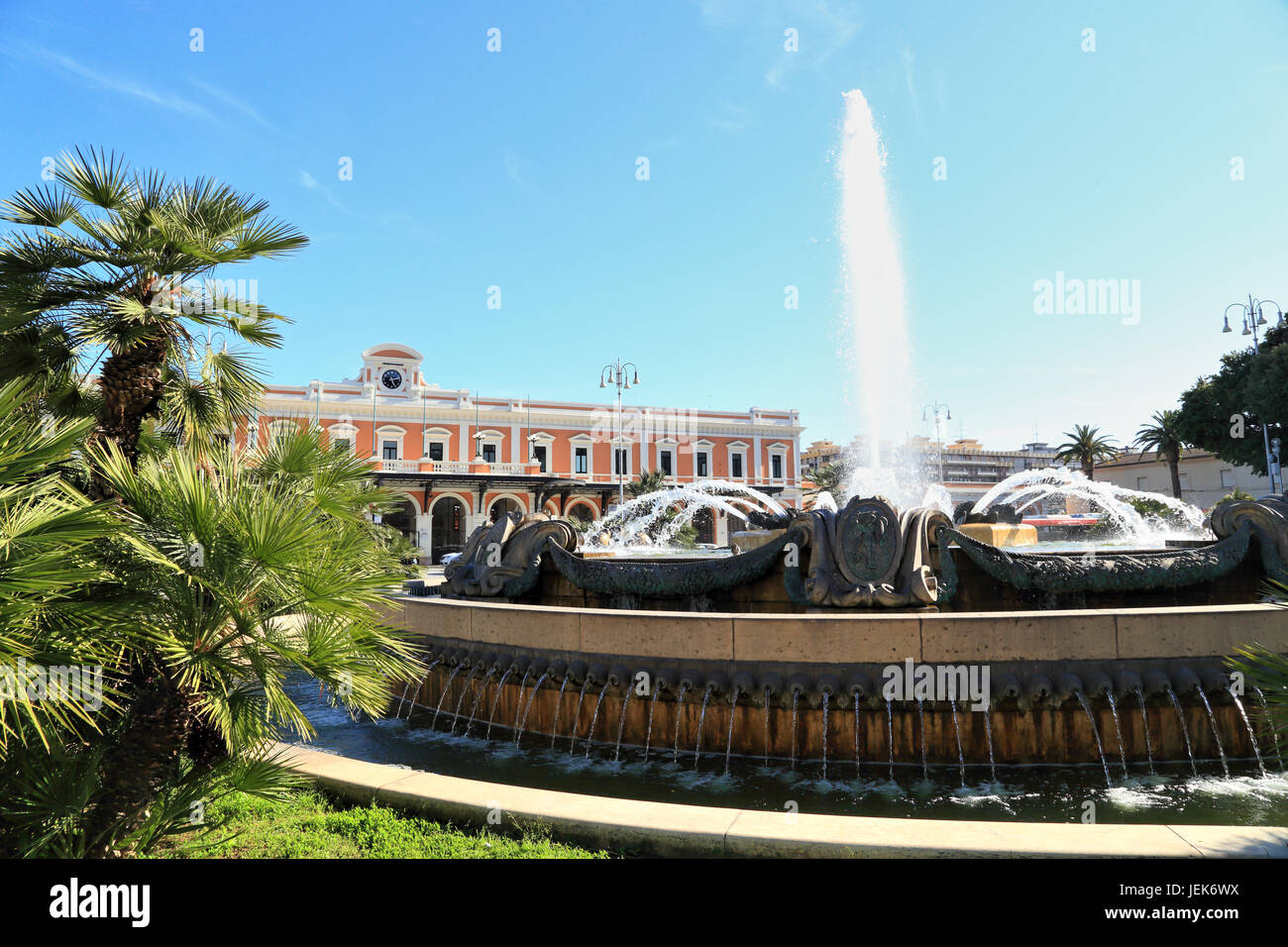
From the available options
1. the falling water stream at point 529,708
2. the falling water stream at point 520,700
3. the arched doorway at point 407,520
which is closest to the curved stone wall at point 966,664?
the falling water stream at point 529,708

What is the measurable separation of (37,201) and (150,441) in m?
1.92

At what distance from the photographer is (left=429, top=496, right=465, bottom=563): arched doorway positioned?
39375 millimetres

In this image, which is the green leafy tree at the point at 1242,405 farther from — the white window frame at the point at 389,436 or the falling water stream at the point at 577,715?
the white window frame at the point at 389,436

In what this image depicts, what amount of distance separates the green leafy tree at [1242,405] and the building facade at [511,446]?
786 inches

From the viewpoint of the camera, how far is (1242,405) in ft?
104

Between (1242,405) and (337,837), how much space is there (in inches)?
1548

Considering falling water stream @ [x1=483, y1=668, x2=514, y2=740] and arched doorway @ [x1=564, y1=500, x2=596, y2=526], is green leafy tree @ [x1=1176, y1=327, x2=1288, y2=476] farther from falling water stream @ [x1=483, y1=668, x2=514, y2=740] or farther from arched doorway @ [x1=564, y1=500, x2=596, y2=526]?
falling water stream @ [x1=483, y1=668, x2=514, y2=740]

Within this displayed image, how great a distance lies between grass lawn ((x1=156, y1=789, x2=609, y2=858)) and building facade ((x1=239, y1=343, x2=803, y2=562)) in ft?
108

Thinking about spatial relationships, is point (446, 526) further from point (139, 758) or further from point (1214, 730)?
point (139, 758)

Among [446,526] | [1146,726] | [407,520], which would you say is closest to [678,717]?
[1146,726]

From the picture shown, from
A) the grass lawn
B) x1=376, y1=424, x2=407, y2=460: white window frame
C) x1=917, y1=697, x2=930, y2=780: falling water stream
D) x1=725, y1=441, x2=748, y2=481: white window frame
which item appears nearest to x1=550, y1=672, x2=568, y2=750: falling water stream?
the grass lawn

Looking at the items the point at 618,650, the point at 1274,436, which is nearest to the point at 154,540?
the point at 618,650
